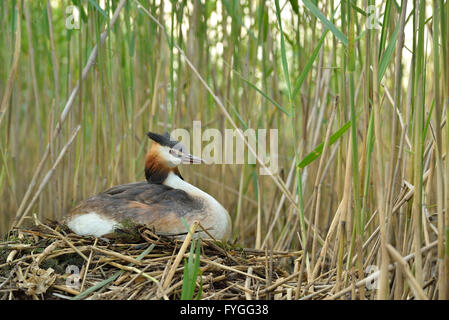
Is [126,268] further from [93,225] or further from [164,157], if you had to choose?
[164,157]

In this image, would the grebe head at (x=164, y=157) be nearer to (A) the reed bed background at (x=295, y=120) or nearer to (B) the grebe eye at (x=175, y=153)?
(B) the grebe eye at (x=175, y=153)

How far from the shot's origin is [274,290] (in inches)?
63.2

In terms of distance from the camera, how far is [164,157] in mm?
2322

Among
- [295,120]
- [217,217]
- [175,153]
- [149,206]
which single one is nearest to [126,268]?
[149,206]

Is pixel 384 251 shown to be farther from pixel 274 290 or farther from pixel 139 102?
pixel 139 102

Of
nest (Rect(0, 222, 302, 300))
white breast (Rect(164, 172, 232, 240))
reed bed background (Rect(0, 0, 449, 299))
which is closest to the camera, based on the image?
reed bed background (Rect(0, 0, 449, 299))

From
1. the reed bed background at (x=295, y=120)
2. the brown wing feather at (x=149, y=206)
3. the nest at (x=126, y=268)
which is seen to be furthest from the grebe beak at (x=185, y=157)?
the nest at (x=126, y=268)

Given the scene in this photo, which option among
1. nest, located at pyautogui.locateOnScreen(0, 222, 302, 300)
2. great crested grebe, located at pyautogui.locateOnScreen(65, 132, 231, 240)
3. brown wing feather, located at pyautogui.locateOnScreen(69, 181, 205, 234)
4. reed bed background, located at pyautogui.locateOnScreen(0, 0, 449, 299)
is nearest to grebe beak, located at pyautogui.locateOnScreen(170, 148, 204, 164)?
great crested grebe, located at pyautogui.locateOnScreen(65, 132, 231, 240)

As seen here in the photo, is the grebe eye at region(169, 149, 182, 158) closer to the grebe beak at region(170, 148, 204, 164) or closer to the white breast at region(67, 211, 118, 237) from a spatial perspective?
the grebe beak at region(170, 148, 204, 164)

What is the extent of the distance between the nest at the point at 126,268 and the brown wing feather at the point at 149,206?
0.31ft

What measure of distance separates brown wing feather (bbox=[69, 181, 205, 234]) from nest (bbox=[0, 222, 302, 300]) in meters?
0.09

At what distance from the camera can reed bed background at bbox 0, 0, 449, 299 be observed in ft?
4.27

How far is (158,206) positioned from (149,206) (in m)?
0.04

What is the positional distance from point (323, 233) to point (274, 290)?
1270 mm
